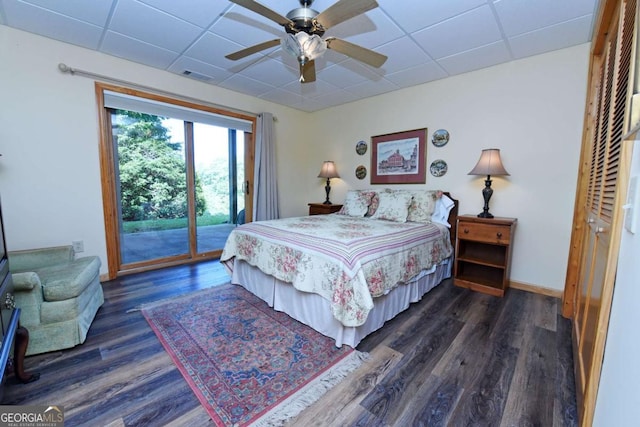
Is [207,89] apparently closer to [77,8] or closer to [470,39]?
[77,8]

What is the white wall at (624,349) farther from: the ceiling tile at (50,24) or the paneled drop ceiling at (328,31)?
the ceiling tile at (50,24)

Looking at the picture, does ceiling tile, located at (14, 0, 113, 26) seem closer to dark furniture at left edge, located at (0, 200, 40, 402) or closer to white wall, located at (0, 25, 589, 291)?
white wall, located at (0, 25, 589, 291)

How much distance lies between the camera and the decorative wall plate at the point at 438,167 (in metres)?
3.34

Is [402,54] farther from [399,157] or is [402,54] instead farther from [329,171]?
[329,171]

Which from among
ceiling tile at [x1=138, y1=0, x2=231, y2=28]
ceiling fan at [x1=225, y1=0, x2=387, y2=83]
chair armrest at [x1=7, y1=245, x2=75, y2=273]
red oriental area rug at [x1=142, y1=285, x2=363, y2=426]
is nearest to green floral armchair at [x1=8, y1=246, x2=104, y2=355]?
chair armrest at [x1=7, y1=245, x2=75, y2=273]

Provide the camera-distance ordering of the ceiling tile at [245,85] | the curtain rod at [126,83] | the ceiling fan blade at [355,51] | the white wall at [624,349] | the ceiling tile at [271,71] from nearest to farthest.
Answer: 1. the white wall at [624,349]
2. the ceiling fan blade at [355,51]
3. the curtain rod at [126,83]
4. the ceiling tile at [271,71]
5. the ceiling tile at [245,85]

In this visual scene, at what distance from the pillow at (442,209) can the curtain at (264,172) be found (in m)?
2.47

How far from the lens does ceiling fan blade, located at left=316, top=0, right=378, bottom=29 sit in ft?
4.78

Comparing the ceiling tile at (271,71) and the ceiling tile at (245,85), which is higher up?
the ceiling tile at (245,85)

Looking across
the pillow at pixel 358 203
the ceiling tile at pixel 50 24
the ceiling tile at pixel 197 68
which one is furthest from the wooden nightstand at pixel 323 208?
the ceiling tile at pixel 50 24

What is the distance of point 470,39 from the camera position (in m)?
2.44

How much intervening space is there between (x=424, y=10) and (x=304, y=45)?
3.52ft

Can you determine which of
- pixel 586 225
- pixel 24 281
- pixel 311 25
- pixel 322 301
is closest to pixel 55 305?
pixel 24 281

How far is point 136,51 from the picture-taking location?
9.18 ft
